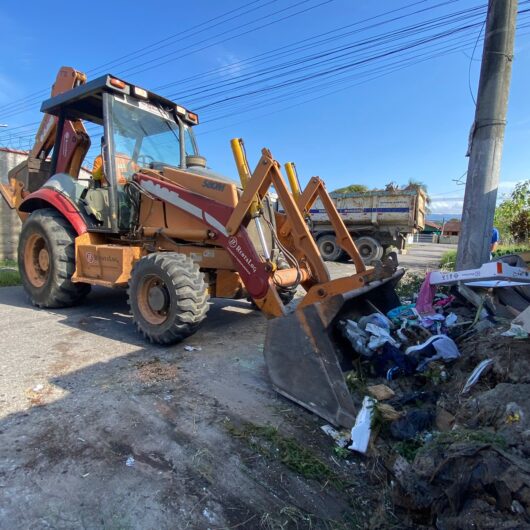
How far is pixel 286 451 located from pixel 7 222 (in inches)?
464

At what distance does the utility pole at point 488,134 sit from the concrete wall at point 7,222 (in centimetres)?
1173

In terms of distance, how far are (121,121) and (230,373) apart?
3642 millimetres

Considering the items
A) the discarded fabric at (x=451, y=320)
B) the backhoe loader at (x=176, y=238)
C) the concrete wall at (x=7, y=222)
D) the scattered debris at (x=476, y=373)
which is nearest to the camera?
the scattered debris at (x=476, y=373)

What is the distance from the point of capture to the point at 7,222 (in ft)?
36.2

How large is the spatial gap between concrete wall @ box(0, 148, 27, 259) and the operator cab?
6.38 m

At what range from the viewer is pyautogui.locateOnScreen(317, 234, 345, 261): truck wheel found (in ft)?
44.7

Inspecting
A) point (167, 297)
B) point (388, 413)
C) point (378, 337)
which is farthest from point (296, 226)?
point (388, 413)

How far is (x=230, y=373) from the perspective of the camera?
3.53m

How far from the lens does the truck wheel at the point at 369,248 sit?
42.0 ft

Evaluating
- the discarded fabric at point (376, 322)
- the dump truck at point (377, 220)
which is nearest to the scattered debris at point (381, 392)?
the discarded fabric at point (376, 322)

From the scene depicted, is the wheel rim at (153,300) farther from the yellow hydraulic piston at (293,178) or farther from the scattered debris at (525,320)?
the scattered debris at (525,320)

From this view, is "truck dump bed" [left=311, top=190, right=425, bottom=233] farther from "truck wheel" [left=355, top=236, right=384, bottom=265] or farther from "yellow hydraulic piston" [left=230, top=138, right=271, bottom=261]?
"yellow hydraulic piston" [left=230, top=138, right=271, bottom=261]

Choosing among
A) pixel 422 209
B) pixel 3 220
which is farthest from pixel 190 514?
pixel 422 209

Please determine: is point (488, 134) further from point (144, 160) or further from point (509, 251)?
point (509, 251)
